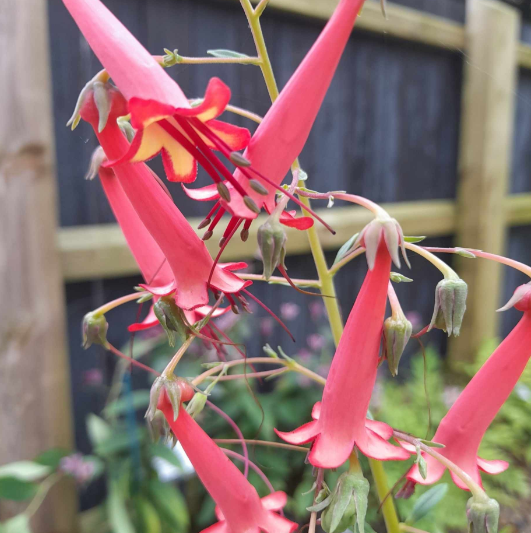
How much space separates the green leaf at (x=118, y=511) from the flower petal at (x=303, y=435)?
717mm

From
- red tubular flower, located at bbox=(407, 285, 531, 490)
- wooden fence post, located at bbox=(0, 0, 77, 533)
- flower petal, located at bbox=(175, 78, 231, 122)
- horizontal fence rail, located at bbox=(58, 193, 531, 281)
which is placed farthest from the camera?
horizontal fence rail, located at bbox=(58, 193, 531, 281)

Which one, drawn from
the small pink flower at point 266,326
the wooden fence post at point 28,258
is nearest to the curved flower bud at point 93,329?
the wooden fence post at point 28,258

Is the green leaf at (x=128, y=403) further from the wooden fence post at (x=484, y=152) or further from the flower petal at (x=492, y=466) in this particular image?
the wooden fence post at (x=484, y=152)

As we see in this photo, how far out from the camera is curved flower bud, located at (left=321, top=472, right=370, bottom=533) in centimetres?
25

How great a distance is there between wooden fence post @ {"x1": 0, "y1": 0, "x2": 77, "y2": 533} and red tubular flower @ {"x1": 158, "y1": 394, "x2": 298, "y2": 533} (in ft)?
2.08

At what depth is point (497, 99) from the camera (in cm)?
97

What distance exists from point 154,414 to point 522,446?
44.1 inches

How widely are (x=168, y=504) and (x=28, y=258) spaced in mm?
547

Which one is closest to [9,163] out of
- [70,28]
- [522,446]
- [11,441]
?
[70,28]

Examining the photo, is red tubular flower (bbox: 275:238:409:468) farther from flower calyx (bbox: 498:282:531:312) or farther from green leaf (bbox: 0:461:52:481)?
green leaf (bbox: 0:461:52:481)

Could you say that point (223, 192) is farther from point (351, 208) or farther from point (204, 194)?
point (351, 208)

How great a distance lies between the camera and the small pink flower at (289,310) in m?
1.05

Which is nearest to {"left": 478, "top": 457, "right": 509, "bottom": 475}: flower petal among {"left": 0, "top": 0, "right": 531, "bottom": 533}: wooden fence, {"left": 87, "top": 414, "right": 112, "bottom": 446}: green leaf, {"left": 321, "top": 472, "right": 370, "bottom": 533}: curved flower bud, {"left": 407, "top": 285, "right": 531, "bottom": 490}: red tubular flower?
{"left": 407, "top": 285, "right": 531, "bottom": 490}: red tubular flower

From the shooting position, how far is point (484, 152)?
1.11 meters
